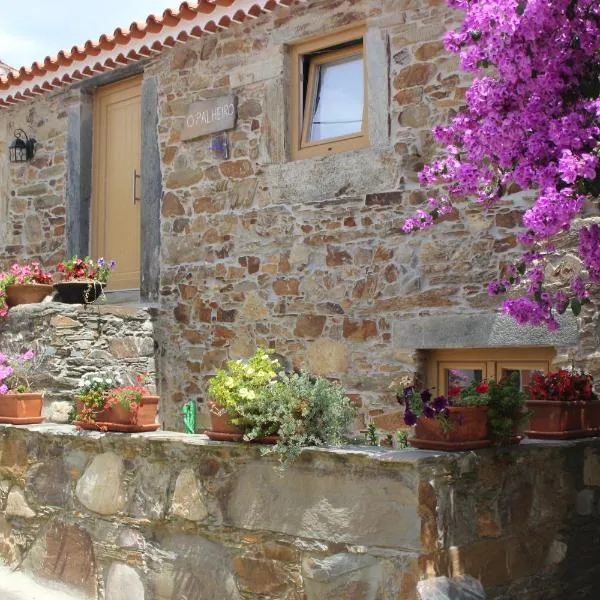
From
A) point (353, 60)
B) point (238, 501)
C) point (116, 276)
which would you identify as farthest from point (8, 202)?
point (238, 501)

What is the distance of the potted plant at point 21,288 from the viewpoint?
704cm

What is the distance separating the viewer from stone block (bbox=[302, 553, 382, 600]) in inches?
131

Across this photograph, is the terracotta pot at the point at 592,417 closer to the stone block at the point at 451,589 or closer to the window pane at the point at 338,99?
the stone block at the point at 451,589

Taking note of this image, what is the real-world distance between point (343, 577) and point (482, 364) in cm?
281

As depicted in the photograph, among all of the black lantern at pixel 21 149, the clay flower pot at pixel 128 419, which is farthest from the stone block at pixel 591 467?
the black lantern at pixel 21 149

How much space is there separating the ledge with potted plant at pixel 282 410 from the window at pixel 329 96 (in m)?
3.02

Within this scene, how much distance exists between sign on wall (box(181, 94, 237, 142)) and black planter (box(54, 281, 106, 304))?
151cm

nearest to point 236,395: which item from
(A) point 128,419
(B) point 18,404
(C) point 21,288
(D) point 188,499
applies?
(D) point 188,499

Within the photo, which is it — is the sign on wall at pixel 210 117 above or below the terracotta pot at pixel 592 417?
above

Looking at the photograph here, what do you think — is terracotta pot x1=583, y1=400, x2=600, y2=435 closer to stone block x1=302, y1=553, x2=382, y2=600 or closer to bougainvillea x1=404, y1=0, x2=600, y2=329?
bougainvillea x1=404, y1=0, x2=600, y2=329

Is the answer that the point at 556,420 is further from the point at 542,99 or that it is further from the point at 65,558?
the point at 65,558

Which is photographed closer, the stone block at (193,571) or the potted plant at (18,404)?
the stone block at (193,571)

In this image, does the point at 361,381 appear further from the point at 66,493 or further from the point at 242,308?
the point at 66,493

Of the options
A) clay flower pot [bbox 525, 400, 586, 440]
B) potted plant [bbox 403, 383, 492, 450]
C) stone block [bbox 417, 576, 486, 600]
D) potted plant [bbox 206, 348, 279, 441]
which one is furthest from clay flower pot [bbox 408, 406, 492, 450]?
clay flower pot [bbox 525, 400, 586, 440]
